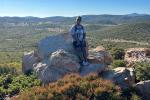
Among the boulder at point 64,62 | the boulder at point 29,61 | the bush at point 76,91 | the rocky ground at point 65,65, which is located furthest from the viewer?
the boulder at point 29,61

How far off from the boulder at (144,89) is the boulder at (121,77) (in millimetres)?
413

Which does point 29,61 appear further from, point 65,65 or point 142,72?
point 142,72

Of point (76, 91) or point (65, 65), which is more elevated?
point (65, 65)

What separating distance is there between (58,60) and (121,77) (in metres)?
3.57

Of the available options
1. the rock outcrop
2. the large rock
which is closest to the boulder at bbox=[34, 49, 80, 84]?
the rock outcrop

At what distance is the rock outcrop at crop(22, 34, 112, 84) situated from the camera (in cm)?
1953

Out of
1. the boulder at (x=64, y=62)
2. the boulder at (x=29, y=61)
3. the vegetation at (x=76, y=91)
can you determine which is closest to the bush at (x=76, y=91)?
the vegetation at (x=76, y=91)

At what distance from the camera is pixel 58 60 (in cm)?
1984

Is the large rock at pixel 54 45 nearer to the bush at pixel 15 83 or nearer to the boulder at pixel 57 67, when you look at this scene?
the boulder at pixel 57 67

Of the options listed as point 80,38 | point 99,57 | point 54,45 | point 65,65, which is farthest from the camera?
point 54,45

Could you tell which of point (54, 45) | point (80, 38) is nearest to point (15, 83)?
point (54, 45)

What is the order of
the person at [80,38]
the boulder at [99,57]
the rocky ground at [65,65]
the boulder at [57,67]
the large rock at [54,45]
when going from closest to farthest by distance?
the rocky ground at [65,65] → the boulder at [57,67] → the person at [80,38] → the boulder at [99,57] → the large rock at [54,45]

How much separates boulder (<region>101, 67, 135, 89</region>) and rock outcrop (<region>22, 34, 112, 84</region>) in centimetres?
57

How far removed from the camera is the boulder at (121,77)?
732 inches
